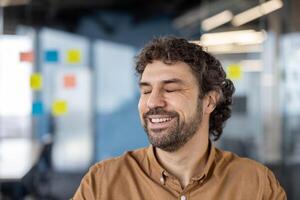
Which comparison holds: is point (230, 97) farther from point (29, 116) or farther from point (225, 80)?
point (29, 116)

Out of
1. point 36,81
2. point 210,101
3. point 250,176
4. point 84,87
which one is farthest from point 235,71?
point 250,176

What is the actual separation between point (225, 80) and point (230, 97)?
123 mm

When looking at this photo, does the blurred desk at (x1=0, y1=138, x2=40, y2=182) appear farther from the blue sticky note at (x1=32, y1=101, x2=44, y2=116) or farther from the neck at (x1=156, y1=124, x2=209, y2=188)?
the neck at (x1=156, y1=124, x2=209, y2=188)

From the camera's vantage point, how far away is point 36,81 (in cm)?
455

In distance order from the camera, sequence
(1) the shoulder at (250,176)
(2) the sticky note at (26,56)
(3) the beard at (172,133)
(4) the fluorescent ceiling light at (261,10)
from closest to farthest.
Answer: (3) the beard at (172,133)
(1) the shoulder at (250,176)
(4) the fluorescent ceiling light at (261,10)
(2) the sticky note at (26,56)

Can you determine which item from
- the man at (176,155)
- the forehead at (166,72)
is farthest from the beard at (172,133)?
the forehead at (166,72)

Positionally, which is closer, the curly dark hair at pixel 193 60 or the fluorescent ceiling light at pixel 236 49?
the curly dark hair at pixel 193 60

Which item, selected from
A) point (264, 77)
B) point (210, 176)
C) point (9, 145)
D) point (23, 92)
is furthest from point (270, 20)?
point (210, 176)

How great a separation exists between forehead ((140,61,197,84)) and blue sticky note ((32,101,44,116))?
278 cm

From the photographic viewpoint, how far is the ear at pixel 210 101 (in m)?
2.00

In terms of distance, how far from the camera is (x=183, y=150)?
189 centimetres

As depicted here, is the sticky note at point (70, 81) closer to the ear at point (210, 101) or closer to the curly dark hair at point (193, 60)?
the curly dark hair at point (193, 60)

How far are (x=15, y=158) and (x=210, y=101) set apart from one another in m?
Answer: 2.98

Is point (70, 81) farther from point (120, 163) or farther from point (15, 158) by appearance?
point (120, 163)
